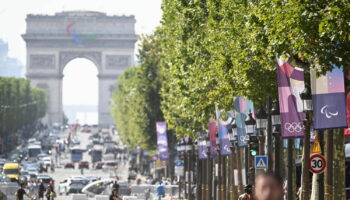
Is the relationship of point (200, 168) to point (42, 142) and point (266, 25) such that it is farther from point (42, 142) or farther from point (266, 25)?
point (42, 142)

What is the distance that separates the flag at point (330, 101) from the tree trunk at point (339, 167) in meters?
3.88

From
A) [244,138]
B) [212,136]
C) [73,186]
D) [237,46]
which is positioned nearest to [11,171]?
[73,186]

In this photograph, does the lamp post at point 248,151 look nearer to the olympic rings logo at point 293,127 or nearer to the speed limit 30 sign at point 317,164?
the olympic rings logo at point 293,127

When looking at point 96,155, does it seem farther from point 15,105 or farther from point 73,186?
point 73,186

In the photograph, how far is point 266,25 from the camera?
26125 mm

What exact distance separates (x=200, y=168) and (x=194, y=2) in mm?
19224

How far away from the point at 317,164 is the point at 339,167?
361cm

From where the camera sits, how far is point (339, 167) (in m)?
28.8

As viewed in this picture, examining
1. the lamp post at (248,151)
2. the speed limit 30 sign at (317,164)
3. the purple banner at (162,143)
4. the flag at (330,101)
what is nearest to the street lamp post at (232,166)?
the lamp post at (248,151)

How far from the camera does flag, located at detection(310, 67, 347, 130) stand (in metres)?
24.1

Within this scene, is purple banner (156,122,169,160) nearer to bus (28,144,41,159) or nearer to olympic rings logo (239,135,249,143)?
olympic rings logo (239,135,249,143)

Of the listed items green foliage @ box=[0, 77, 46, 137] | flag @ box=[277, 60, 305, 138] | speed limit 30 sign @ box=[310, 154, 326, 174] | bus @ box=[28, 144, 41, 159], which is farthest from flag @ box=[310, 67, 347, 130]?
bus @ box=[28, 144, 41, 159]

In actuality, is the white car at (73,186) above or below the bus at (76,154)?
below

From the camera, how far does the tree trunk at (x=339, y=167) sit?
93.2ft
